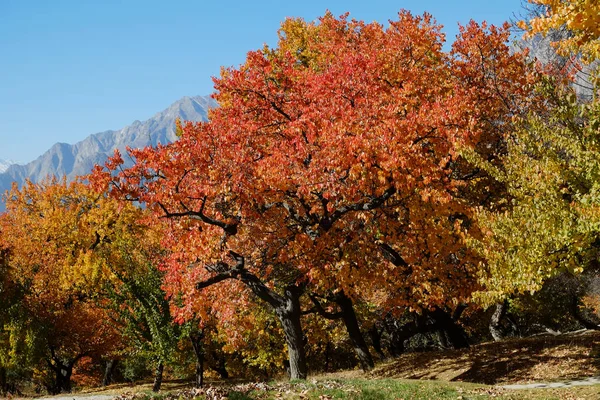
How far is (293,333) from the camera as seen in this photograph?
1825 centimetres

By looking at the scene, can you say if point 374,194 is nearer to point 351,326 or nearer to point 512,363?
point 351,326

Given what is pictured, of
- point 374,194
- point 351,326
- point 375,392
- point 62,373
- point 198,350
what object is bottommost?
point 375,392

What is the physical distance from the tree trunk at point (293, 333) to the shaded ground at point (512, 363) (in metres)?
4.68

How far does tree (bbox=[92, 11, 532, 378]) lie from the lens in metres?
16.6

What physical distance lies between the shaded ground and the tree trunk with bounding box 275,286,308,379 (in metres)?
4.68

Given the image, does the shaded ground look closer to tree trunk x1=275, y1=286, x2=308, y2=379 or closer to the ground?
the ground

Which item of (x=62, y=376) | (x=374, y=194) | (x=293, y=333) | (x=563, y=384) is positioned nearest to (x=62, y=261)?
(x=62, y=376)

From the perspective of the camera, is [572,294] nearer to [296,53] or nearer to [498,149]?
[498,149]

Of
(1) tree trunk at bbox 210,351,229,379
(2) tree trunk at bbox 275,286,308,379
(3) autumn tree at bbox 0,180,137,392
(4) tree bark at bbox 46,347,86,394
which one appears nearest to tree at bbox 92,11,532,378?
(2) tree trunk at bbox 275,286,308,379

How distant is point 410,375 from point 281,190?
31.9ft

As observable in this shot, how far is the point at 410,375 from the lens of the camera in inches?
784

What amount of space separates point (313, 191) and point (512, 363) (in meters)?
10.3

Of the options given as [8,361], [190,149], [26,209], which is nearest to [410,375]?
[190,149]

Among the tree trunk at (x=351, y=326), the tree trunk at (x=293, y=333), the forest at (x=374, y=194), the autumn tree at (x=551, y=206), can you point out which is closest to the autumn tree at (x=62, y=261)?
the forest at (x=374, y=194)
